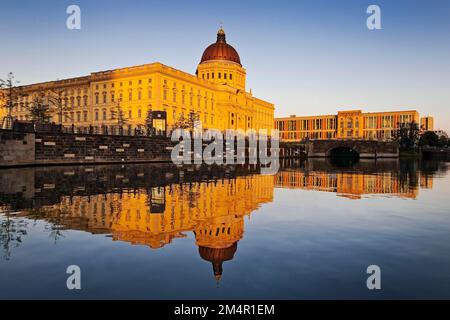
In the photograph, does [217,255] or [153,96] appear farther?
[153,96]

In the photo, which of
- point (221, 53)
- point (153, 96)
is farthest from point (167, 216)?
point (221, 53)

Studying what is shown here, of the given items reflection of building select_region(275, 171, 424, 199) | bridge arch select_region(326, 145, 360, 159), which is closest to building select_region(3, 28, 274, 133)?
bridge arch select_region(326, 145, 360, 159)

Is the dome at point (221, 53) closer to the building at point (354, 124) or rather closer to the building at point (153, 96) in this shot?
the building at point (153, 96)

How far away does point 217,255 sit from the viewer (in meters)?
6.42

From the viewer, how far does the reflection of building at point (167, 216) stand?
738 cm

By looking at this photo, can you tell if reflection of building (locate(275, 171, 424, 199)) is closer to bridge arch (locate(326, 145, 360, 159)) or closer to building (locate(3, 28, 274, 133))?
building (locate(3, 28, 274, 133))

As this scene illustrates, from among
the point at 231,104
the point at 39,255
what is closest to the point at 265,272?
the point at 39,255

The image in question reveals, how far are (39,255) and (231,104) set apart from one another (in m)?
97.4

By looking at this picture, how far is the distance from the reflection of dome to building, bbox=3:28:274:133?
46.2m

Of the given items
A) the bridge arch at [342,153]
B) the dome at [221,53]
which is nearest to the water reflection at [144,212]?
the dome at [221,53]

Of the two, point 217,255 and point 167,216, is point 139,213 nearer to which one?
point 167,216

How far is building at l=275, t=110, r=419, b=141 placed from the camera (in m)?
154

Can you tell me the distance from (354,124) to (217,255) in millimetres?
159570

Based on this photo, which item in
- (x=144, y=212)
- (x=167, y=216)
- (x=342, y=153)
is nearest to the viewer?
(x=167, y=216)
